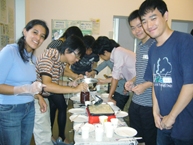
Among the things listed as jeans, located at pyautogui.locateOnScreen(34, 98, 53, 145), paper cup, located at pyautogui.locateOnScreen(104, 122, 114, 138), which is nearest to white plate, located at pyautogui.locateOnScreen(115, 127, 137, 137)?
paper cup, located at pyautogui.locateOnScreen(104, 122, 114, 138)

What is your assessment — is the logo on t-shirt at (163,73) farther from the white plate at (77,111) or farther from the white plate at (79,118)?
the white plate at (77,111)

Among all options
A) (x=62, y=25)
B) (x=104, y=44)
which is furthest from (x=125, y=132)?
(x=62, y=25)

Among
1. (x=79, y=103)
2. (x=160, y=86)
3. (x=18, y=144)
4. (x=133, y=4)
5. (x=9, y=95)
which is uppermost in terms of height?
(x=133, y=4)

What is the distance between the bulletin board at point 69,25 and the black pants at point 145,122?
113 inches

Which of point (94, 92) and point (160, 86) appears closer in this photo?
point (160, 86)

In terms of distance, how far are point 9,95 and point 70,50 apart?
74 centimetres

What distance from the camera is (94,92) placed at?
7.70 ft

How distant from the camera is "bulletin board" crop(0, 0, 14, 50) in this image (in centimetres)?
228

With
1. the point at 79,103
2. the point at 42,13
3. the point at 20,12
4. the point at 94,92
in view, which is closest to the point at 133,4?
the point at 42,13

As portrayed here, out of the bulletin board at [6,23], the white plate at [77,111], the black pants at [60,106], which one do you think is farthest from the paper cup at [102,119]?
the bulletin board at [6,23]

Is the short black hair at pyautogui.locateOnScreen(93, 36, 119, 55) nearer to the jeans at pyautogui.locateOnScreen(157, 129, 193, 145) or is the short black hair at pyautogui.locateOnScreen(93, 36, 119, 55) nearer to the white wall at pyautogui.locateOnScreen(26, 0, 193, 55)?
the jeans at pyautogui.locateOnScreen(157, 129, 193, 145)

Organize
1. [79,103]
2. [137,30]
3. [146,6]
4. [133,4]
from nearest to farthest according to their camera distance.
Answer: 1. [146,6]
2. [137,30]
3. [79,103]
4. [133,4]

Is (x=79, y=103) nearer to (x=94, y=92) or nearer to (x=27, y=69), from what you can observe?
(x=94, y=92)

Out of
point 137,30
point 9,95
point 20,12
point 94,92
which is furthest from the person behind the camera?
point 20,12
